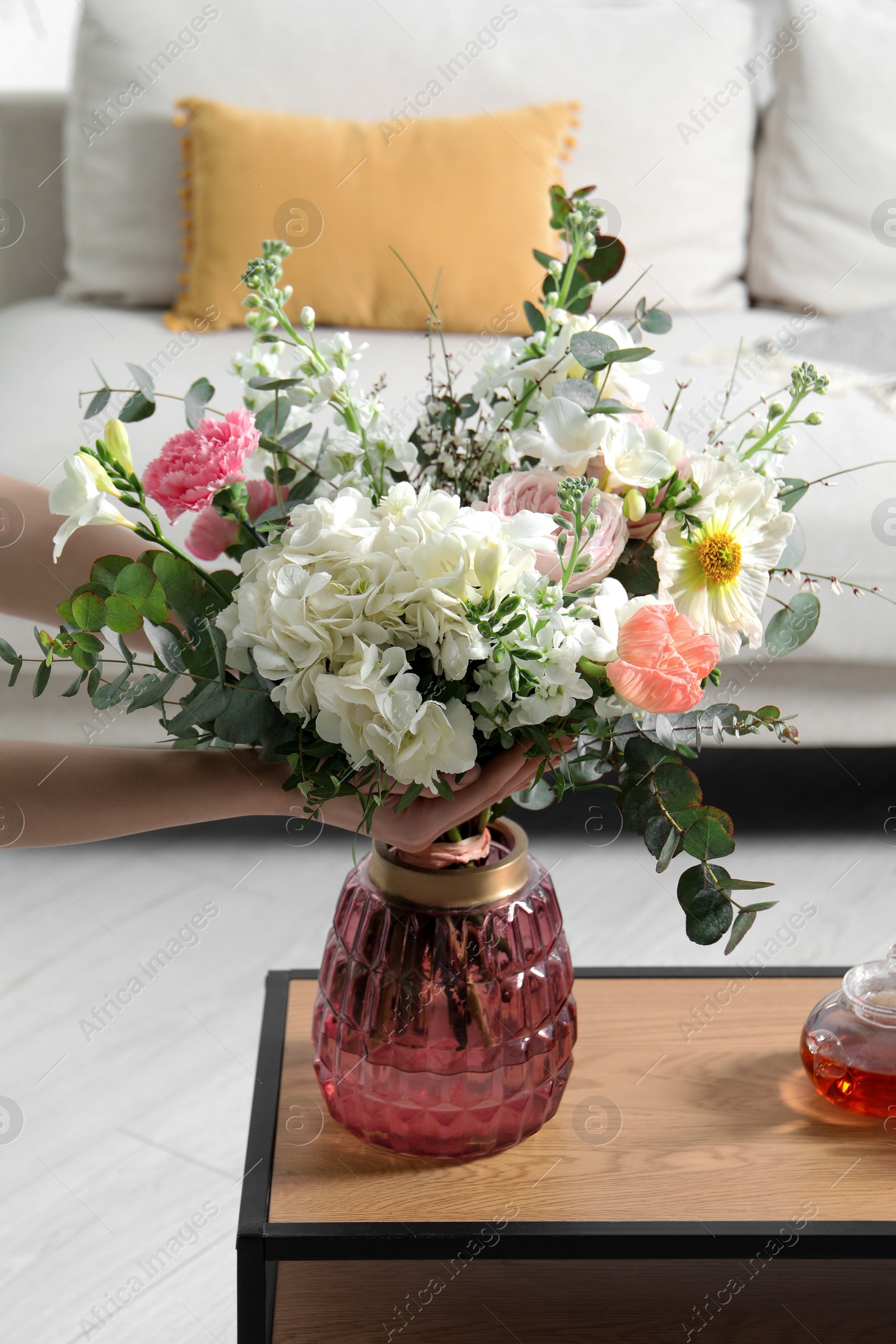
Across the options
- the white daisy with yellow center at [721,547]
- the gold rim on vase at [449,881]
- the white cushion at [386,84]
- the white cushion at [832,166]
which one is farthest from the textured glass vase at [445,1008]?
the white cushion at [832,166]

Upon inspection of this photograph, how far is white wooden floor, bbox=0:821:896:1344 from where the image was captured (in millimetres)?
1173

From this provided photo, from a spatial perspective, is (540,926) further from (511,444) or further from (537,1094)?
(511,444)

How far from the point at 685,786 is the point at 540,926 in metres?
0.18

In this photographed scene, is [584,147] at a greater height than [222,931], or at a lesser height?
greater

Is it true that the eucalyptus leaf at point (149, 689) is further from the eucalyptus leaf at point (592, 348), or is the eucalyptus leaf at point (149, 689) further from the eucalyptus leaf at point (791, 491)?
the eucalyptus leaf at point (791, 491)

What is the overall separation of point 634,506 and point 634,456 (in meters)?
0.03

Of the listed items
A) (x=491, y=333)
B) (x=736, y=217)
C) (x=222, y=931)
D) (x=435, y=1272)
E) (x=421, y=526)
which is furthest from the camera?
(x=736, y=217)

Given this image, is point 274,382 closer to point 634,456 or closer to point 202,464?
point 202,464

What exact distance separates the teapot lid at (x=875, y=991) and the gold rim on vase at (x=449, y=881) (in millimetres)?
266

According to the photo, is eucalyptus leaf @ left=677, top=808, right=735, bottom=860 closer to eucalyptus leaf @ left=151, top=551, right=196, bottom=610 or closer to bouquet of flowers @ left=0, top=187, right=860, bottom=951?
bouquet of flowers @ left=0, top=187, right=860, bottom=951

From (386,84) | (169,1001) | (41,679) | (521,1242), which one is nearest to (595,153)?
(386,84)

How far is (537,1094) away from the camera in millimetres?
844

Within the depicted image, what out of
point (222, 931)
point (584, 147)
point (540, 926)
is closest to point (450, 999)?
point (540, 926)

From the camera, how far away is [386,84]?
2.20 metres
